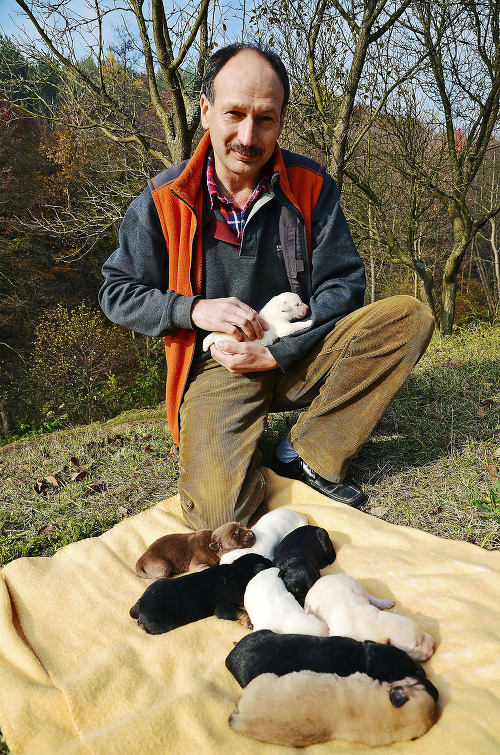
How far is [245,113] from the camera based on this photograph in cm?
317

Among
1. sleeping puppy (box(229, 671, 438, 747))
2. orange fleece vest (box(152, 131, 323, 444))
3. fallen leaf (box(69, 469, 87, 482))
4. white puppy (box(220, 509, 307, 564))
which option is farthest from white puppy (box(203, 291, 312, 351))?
sleeping puppy (box(229, 671, 438, 747))


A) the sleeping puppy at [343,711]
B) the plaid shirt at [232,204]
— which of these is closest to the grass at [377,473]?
the sleeping puppy at [343,711]

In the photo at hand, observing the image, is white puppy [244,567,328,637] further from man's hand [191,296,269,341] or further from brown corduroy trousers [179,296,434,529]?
man's hand [191,296,269,341]

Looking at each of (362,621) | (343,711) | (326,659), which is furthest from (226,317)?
(343,711)

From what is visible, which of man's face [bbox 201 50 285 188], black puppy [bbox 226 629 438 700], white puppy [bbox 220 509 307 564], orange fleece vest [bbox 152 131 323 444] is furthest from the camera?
orange fleece vest [bbox 152 131 323 444]

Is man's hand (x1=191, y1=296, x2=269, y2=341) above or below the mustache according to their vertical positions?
below

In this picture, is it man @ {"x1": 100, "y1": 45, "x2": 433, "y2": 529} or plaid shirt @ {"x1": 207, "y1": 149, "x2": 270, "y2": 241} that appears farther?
plaid shirt @ {"x1": 207, "y1": 149, "x2": 270, "y2": 241}

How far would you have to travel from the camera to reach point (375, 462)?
3.73 metres

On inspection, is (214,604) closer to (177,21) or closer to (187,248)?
(187,248)

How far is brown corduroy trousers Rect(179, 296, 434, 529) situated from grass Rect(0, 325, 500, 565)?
1.51 feet

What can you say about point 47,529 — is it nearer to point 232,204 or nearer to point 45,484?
point 45,484

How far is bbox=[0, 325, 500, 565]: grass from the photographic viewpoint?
10.3ft

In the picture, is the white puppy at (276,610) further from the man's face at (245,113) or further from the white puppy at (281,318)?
the man's face at (245,113)

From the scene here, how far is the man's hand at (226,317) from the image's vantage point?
3.25 metres
